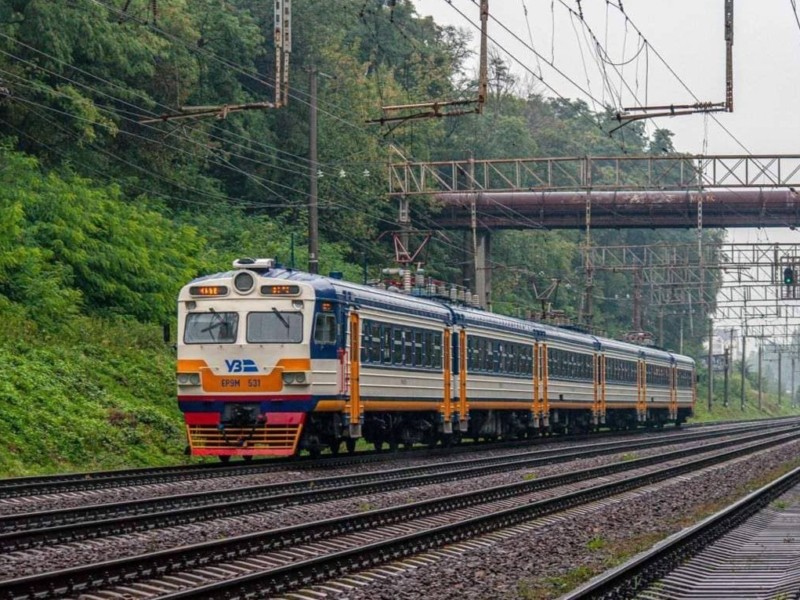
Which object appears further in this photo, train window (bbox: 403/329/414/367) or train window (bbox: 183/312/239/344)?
train window (bbox: 403/329/414/367)

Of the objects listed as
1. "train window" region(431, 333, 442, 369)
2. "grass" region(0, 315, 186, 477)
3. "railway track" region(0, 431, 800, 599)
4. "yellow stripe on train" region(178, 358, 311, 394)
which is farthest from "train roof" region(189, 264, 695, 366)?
"railway track" region(0, 431, 800, 599)

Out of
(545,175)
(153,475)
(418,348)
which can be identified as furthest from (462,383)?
(545,175)

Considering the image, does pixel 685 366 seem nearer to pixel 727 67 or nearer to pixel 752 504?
pixel 727 67

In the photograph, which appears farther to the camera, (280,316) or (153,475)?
(280,316)

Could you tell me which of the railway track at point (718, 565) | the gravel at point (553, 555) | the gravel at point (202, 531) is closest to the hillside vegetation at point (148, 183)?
the gravel at point (202, 531)

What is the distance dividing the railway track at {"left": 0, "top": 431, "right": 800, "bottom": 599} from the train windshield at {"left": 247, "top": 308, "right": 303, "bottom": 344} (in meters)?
5.25

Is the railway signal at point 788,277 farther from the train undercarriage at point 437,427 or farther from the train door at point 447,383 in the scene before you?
the train door at point 447,383

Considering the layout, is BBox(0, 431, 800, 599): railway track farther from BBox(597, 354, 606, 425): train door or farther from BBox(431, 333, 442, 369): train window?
BBox(597, 354, 606, 425): train door

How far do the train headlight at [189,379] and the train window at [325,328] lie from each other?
7.02 ft

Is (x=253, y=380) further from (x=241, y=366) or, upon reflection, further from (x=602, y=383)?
(x=602, y=383)

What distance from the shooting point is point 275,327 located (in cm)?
2369

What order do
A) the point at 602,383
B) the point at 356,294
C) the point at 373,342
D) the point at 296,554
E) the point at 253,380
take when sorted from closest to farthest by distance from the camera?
the point at 296,554
the point at 253,380
the point at 356,294
the point at 373,342
the point at 602,383

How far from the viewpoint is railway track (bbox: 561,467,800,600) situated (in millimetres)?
11344

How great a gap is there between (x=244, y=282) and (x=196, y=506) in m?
7.85
